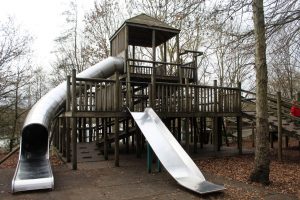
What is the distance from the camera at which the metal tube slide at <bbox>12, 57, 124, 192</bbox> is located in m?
6.24

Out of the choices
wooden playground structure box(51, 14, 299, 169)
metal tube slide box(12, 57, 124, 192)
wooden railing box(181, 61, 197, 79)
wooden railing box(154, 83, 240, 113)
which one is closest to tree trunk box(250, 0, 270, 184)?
wooden playground structure box(51, 14, 299, 169)

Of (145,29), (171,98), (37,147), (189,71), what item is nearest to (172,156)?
(171,98)

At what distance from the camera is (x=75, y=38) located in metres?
26.3

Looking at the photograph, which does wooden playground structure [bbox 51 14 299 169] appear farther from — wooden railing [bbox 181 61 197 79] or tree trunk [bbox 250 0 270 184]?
tree trunk [bbox 250 0 270 184]

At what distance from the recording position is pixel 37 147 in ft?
28.6

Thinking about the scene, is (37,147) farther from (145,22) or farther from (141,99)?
(145,22)

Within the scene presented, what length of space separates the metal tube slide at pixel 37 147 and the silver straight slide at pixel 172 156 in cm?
262

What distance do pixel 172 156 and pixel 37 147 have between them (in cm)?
425

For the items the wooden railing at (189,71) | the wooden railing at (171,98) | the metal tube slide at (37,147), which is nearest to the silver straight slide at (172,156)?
the wooden railing at (171,98)

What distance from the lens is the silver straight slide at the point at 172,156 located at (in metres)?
6.22

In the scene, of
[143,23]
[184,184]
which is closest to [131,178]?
[184,184]

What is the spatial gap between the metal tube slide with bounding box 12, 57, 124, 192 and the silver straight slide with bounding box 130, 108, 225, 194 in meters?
2.62

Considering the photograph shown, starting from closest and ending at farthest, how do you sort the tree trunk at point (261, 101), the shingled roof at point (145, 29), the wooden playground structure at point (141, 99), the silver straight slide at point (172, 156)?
the silver straight slide at point (172, 156) < the tree trunk at point (261, 101) < the wooden playground structure at point (141, 99) < the shingled roof at point (145, 29)

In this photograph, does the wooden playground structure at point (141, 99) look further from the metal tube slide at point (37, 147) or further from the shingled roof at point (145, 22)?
the metal tube slide at point (37, 147)
